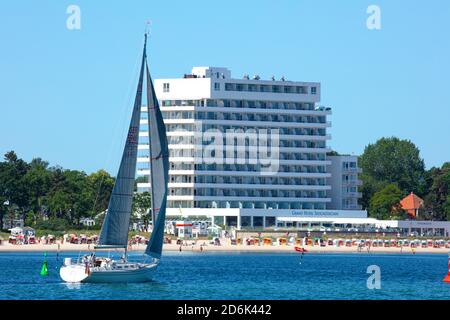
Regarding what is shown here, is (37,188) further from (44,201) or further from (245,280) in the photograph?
(245,280)

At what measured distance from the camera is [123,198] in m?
79.8

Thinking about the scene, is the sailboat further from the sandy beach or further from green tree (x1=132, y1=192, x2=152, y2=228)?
green tree (x1=132, y1=192, x2=152, y2=228)

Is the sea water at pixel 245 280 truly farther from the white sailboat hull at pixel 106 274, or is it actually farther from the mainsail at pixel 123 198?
the mainsail at pixel 123 198

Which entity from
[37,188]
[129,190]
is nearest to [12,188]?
[37,188]

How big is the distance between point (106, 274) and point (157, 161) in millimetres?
8222

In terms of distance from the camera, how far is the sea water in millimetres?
77500

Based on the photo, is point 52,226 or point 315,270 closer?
point 315,270

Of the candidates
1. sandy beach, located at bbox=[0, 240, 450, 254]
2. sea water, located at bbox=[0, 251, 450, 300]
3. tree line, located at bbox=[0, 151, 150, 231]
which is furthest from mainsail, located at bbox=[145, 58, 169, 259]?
tree line, located at bbox=[0, 151, 150, 231]

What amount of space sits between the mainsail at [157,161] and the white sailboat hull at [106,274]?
208cm
